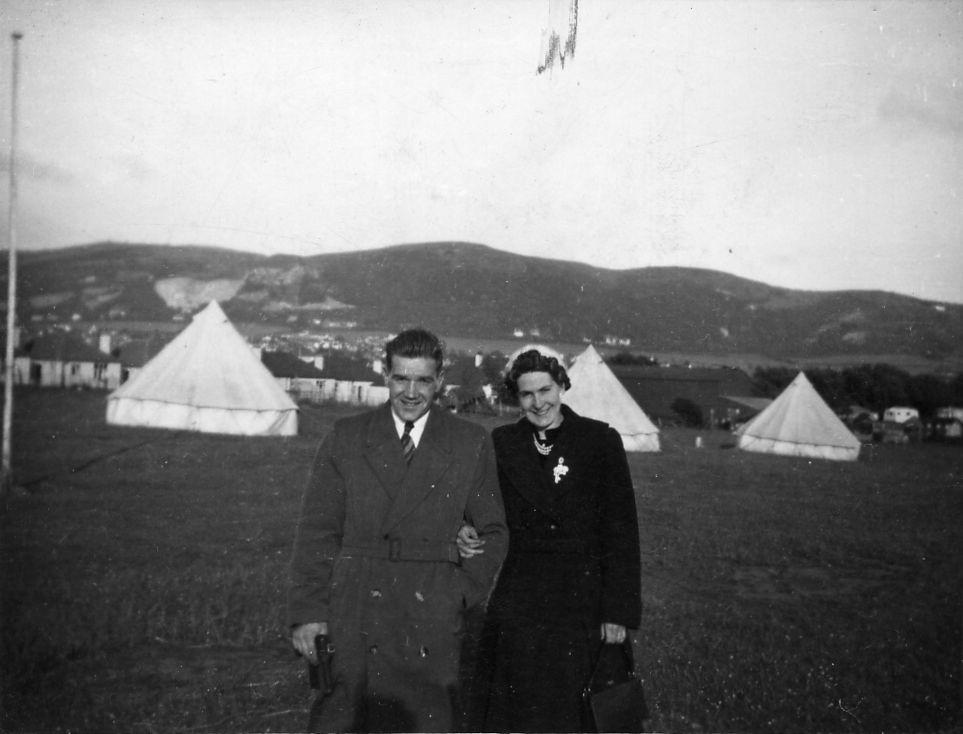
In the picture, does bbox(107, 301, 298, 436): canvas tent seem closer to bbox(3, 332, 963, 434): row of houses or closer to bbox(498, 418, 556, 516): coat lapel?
bbox(3, 332, 963, 434): row of houses

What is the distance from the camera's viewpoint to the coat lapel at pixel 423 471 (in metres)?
2.48

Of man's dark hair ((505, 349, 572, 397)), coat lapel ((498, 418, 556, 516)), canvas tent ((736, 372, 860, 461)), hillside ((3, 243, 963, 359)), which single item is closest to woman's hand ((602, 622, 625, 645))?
coat lapel ((498, 418, 556, 516))

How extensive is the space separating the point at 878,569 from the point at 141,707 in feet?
18.4

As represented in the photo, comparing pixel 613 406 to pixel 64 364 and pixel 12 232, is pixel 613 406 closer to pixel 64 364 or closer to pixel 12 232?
pixel 64 364

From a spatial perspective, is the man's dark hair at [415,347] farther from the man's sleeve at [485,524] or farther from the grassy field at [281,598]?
the grassy field at [281,598]

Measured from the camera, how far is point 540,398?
267cm

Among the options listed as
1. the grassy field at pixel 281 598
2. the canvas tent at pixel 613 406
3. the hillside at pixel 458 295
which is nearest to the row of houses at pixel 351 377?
the canvas tent at pixel 613 406

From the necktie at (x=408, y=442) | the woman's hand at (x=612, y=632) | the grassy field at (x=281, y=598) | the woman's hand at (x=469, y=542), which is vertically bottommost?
the grassy field at (x=281, y=598)

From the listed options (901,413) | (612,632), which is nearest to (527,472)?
(612,632)

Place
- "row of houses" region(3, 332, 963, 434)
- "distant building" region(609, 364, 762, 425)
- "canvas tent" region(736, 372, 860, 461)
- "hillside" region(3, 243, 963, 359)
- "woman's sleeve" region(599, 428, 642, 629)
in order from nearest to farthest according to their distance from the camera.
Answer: "woman's sleeve" region(599, 428, 642, 629) < "hillside" region(3, 243, 963, 359) < "row of houses" region(3, 332, 963, 434) < "distant building" region(609, 364, 762, 425) < "canvas tent" region(736, 372, 860, 461)

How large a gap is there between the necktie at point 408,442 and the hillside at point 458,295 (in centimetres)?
229

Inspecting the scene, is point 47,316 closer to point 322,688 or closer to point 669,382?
point 322,688

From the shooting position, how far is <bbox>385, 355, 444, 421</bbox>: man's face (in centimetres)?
252

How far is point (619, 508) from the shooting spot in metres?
2.67
